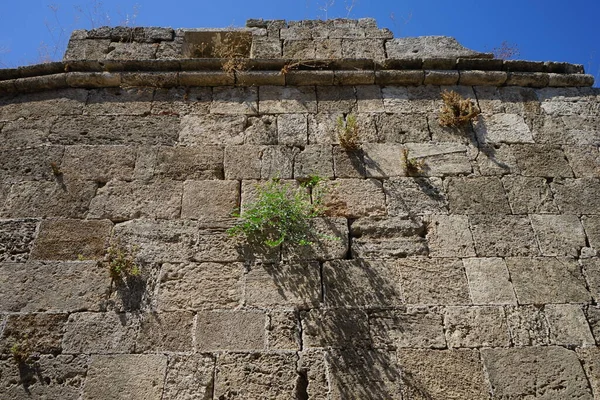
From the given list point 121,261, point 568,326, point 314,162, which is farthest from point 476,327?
point 121,261

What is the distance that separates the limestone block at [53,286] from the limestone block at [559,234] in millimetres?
3538

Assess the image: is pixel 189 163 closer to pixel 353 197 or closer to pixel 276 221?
pixel 276 221

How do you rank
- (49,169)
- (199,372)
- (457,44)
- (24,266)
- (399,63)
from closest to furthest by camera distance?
1. (199,372)
2. (24,266)
3. (49,169)
4. (399,63)
5. (457,44)

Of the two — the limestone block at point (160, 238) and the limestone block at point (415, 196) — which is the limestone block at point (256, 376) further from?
the limestone block at point (415, 196)

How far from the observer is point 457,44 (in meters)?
5.43

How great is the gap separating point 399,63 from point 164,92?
2.56m

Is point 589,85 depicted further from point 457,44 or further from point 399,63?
point 399,63

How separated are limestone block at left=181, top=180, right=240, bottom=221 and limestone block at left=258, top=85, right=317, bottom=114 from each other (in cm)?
105

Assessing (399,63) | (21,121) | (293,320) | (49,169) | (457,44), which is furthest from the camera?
(457,44)

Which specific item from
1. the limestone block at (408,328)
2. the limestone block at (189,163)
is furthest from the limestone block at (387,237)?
the limestone block at (189,163)

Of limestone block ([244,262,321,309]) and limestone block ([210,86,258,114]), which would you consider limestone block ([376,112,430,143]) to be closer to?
limestone block ([210,86,258,114])

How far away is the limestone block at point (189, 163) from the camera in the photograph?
4156 mm

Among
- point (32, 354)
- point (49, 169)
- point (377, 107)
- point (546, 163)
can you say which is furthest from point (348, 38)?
point (32, 354)

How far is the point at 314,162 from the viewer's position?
425cm
